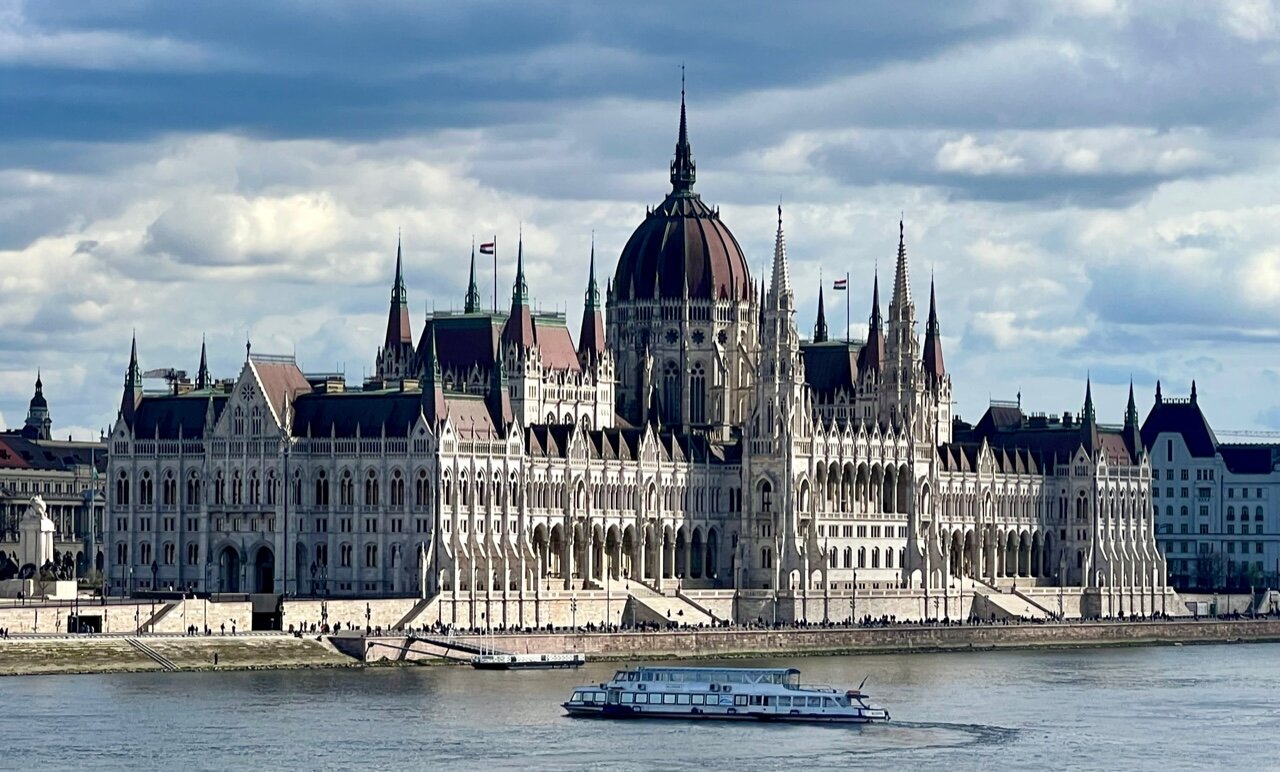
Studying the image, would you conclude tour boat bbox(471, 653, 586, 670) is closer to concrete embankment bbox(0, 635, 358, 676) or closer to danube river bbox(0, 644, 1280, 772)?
danube river bbox(0, 644, 1280, 772)

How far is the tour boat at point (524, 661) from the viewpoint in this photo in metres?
182

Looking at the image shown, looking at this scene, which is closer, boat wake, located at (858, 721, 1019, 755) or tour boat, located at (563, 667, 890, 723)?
boat wake, located at (858, 721, 1019, 755)

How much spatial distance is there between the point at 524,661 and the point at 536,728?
1399 inches

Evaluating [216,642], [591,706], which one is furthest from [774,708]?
[216,642]

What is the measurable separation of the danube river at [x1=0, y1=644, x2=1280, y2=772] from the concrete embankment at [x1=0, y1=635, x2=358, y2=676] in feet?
5.97

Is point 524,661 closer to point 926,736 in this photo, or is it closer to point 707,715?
point 707,715

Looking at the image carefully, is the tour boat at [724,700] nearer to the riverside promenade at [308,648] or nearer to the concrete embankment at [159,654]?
the concrete embankment at [159,654]

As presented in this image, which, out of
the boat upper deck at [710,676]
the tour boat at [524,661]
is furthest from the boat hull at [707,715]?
the tour boat at [524,661]

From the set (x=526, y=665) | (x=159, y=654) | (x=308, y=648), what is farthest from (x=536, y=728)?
(x=526, y=665)

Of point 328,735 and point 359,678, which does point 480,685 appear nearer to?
point 359,678

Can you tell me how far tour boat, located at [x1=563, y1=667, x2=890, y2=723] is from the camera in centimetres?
15438

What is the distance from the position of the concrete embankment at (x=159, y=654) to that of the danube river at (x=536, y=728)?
1820 mm

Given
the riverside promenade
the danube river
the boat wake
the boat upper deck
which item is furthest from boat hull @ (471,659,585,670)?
the boat wake

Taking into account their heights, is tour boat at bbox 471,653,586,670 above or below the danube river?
above
